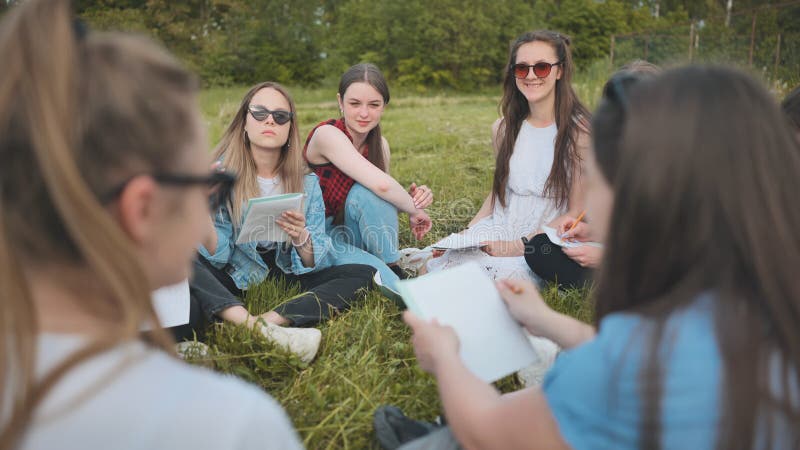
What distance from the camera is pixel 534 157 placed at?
3762 mm

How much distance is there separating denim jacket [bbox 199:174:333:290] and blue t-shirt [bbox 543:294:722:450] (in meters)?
2.32

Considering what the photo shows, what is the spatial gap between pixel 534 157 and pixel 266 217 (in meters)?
1.73

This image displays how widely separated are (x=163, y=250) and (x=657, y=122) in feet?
2.86

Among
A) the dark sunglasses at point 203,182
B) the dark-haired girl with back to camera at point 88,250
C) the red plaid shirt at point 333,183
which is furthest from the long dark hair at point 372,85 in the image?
the dark-haired girl with back to camera at point 88,250

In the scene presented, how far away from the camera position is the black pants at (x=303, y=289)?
2.72m

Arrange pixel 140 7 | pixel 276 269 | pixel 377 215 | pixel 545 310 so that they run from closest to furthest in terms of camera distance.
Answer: pixel 545 310, pixel 276 269, pixel 377 215, pixel 140 7

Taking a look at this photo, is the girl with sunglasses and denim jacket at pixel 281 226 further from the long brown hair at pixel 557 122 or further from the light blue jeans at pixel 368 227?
the long brown hair at pixel 557 122

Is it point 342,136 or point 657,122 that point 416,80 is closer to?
point 342,136

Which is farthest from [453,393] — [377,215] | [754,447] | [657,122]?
[377,215]

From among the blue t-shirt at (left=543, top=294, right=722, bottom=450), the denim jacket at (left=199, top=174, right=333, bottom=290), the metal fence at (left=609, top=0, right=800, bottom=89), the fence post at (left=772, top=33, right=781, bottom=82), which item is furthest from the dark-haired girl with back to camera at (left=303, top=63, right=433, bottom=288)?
the fence post at (left=772, top=33, right=781, bottom=82)

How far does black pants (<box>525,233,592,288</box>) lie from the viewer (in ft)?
10.6

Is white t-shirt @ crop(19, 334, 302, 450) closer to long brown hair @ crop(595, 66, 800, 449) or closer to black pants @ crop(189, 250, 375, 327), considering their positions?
long brown hair @ crop(595, 66, 800, 449)

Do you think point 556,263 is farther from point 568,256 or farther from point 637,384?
point 637,384

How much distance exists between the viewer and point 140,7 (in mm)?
26844
